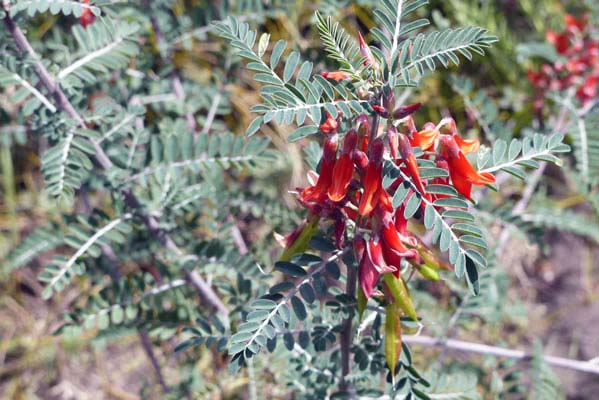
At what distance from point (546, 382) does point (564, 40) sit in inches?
Result: 53.3

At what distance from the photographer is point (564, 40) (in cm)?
247

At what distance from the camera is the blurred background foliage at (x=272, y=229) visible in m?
1.86

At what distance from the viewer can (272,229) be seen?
2.00 metres

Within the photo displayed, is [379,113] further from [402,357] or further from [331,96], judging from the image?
[402,357]

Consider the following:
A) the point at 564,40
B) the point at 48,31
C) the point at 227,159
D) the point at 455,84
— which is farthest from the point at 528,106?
the point at 48,31

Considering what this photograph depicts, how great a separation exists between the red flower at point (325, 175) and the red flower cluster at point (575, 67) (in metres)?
1.47

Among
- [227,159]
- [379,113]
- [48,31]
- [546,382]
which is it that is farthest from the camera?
[48,31]

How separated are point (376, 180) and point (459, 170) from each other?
16cm

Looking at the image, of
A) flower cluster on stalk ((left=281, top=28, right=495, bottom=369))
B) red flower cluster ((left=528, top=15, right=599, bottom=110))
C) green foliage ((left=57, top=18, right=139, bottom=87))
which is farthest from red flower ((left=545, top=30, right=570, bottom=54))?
green foliage ((left=57, top=18, right=139, bottom=87))

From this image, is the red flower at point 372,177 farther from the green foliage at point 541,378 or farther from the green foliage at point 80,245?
the green foliage at point 541,378

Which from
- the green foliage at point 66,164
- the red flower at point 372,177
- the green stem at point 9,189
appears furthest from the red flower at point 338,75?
the green stem at point 9,189

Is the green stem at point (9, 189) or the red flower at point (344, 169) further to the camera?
the green stem at point (9, 189)

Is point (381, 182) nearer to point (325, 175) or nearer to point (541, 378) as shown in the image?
point (325, 175)

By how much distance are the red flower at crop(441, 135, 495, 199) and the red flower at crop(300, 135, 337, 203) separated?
0.62 feet
